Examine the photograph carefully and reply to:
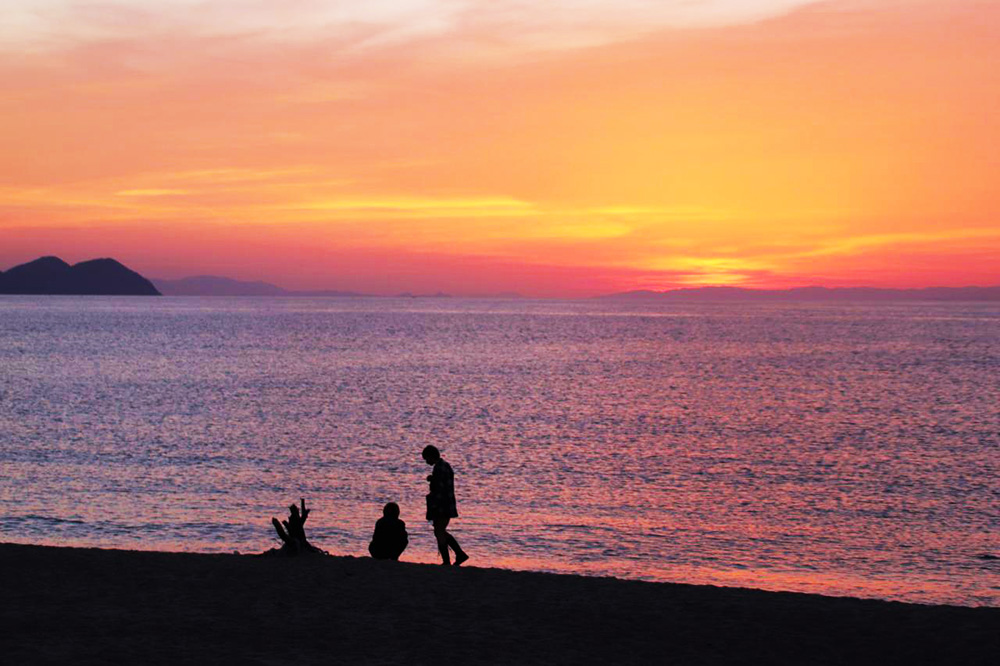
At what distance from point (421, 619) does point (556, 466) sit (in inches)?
922

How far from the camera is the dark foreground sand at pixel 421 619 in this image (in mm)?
11344

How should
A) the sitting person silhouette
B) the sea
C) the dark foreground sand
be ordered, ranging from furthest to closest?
1. the sea
2. the sitting person silhouette
3. the dark foreground sand

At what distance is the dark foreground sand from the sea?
18.4 feet

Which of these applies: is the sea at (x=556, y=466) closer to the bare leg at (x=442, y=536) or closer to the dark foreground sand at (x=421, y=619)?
the bare leg at (x=442, y=536)

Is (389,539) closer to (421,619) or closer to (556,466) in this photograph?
(421,619)

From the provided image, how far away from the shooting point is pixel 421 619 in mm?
12844

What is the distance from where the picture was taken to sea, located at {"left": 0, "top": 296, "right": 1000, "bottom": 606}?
22.5 m

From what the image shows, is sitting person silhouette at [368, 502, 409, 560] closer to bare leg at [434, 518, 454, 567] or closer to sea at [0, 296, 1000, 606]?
bare leg at [434, 518, 454, 567]

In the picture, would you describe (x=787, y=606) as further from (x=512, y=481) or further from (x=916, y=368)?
(x=916, y=368)

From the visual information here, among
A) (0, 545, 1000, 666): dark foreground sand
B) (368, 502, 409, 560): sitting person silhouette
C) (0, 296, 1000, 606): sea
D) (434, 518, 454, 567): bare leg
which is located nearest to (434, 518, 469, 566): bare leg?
(434, 518, 454, 567): bare leg

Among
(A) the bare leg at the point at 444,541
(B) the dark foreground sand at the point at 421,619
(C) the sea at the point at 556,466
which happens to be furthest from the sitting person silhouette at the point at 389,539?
(C) the sea at the point at 556,466

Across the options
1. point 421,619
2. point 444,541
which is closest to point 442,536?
point 444,541

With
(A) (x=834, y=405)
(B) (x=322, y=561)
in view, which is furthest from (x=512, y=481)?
(A) (x=834, y=405)

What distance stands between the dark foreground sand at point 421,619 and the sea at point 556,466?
5623mm
